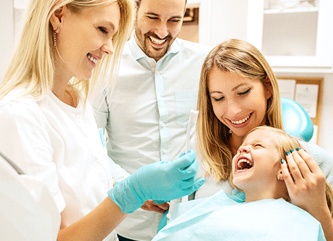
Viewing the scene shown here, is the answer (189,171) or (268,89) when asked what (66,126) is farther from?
(268,89)

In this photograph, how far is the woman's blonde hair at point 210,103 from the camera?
147 cm

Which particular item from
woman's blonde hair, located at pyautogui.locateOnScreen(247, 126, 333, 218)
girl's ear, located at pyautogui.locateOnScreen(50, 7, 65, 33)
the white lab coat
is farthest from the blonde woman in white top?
woman's blonde hair, located at pyautogui.locateOnScreen(247, 126, 333, 218)

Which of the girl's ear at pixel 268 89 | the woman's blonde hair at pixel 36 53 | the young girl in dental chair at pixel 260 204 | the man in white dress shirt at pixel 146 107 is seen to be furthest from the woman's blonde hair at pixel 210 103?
the woman's blonde hair at pixel 36 53

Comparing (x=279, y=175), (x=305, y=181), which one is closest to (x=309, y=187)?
(x=305, y=181)

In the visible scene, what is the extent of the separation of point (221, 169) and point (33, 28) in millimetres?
947

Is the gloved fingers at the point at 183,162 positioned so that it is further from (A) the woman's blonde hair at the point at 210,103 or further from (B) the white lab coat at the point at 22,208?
(B) the white lab coat at the point at 22,208

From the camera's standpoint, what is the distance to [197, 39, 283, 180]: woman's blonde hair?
147cm

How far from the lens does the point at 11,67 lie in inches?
40.3

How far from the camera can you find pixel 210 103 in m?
Answer: 1.61

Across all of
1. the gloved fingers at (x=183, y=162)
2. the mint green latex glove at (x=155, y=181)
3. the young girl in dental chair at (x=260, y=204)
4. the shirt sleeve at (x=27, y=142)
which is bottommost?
the young girl in dental chair at (x=260, y=204)

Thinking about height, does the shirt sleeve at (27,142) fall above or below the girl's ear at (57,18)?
below

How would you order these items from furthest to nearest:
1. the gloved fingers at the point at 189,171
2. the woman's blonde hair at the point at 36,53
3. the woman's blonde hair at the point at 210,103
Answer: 1. the woman's blonde hair at the point at 210,103
2. the gloved fingers at the point at 189,171
3. the woman's blonde hair at the point at 36,53

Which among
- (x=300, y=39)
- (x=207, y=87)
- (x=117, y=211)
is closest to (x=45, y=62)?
(x=117, y=211)

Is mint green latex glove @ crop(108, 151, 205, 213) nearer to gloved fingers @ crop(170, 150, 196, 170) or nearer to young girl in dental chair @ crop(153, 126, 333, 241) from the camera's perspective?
gloved fingers @ crop(170, 150, 196, 170)
